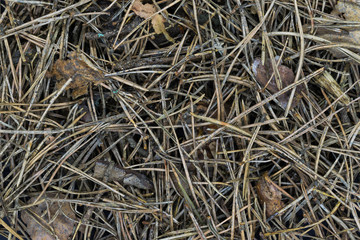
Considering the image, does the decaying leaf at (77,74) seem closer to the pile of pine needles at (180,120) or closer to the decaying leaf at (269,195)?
the pile of pine needles at (180,120)

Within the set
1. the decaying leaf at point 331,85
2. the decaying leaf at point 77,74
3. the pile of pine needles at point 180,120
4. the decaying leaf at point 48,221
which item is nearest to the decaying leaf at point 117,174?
the pile of pine needles at point 180,120

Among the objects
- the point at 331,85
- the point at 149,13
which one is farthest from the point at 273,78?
the point at 149,13

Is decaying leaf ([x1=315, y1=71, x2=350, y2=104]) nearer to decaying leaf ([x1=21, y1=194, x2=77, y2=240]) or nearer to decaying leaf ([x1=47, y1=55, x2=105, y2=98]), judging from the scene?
decaying leaf ([x1=47, y1=55, x2=105, y2=98])

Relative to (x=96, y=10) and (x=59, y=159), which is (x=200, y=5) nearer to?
(x=96, y=10)

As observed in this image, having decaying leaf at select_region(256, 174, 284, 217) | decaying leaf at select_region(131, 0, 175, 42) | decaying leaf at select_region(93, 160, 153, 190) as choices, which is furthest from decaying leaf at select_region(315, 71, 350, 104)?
decaying leaf at select_region(93, 160, 153, 190)

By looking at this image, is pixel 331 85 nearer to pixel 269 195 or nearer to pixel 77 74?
pixel 269 195

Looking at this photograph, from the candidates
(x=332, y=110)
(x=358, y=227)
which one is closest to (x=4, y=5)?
(x=332, y=110)
